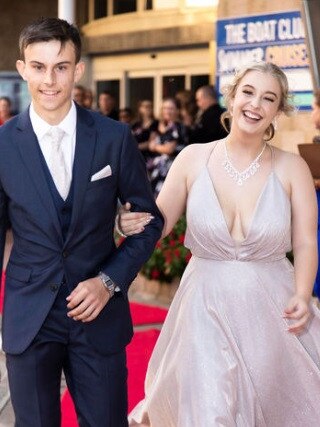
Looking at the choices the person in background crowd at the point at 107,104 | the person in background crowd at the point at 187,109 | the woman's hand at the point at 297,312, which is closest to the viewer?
the woman's hand at the point at 297,312

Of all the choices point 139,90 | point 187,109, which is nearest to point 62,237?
point 187,109

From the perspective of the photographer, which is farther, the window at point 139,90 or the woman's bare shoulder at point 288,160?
the window at point 139,90

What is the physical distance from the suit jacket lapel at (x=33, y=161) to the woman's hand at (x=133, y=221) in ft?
0.82

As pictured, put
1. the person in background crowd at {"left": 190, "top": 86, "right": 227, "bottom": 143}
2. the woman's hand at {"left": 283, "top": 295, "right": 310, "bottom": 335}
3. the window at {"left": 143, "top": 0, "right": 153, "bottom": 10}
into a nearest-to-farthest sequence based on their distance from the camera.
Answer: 1. the woman's hand at {"left": 283, "top": 295, "right": 310, "bottom": 335}
2. the person in background crowd at {"left": 190, "top": 86, "right": 227, "bottom": 143}
3. the window at {"left": 143, "top": 0, "right": 153, "bottom": 10}

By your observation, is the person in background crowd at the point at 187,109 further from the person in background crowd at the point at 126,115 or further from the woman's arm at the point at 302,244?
the woman's arm at the point at 302,244

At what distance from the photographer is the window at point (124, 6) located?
19203 mm

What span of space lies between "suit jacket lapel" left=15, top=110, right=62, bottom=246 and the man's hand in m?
0.18

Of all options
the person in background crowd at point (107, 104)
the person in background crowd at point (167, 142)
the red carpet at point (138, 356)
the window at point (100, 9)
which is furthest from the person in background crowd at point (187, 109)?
the window at point (100, 9)

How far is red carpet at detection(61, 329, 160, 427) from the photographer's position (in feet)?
16.5

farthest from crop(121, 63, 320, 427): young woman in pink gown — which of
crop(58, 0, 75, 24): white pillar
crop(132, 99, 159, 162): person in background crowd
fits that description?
crop(58, 0, 75, 24): white pillar

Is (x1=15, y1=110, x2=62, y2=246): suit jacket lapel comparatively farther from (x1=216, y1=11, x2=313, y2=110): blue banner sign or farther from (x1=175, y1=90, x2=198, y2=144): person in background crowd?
(x1=175, y1=90, x2=198, y2=144): person in background crowd

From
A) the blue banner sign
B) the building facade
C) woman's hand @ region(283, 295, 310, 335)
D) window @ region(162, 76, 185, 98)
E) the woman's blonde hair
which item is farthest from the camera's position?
window @ region(162, 76, 185, 98)

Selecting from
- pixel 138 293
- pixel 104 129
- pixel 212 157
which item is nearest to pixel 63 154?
pixel 104 129

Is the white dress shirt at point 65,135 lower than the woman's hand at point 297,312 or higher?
higher
